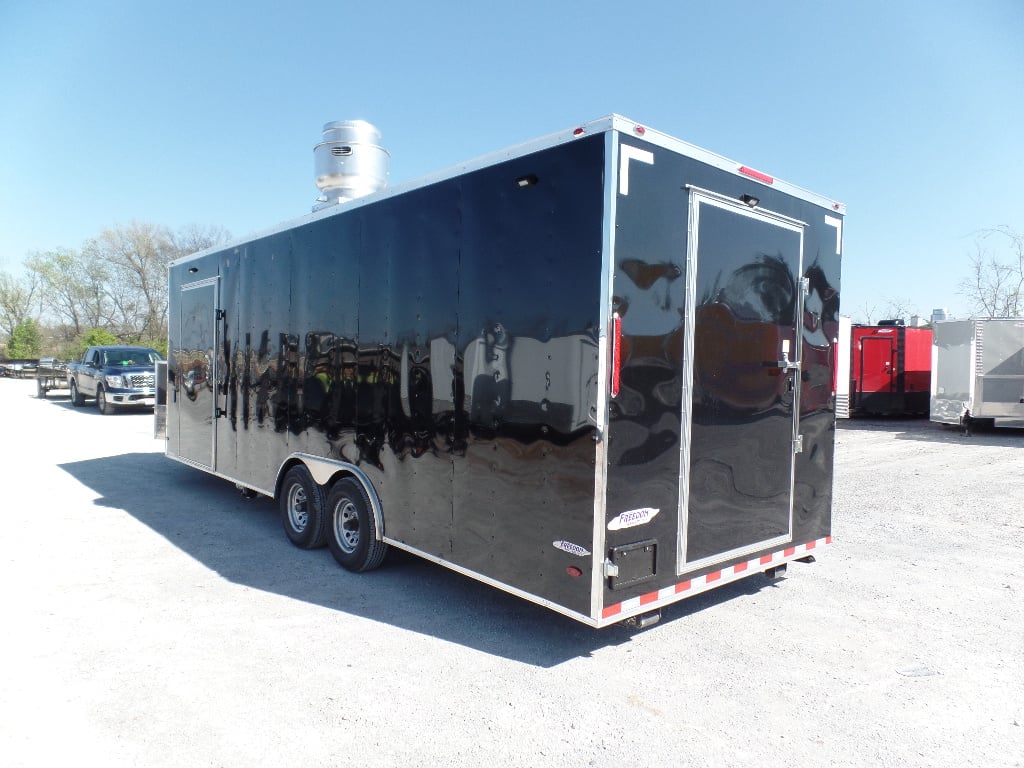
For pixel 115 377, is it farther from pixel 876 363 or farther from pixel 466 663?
pixel 876 363

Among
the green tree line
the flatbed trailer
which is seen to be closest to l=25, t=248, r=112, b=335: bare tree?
the green tree line

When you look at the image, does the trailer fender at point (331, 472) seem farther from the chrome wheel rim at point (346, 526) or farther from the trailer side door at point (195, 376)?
the trailer side door at point (195, 376)

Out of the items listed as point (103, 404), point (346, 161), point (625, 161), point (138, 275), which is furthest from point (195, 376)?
point (138, 275)

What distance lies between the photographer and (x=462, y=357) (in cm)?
417

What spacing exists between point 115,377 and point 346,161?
15171 millimetres

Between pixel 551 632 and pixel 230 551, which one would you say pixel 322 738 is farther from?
pixel 230 551

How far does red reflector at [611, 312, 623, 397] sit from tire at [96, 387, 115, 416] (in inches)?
751

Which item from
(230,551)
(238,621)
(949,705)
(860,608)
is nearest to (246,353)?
(230,551)

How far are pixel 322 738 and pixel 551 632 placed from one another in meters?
1.59

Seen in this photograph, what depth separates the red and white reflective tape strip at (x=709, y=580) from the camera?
11.8 ft

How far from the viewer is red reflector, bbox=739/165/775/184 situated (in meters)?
4.13

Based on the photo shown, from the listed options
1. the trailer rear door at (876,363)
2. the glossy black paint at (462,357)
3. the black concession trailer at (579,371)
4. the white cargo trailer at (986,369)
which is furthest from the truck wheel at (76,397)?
the white cargo trailer at (986,369)

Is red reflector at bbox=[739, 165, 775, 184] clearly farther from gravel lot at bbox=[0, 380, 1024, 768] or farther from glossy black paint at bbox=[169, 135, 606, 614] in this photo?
gravel lot at bbox=[0, 380, 1024, 768]

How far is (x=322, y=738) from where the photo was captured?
3.02 m
